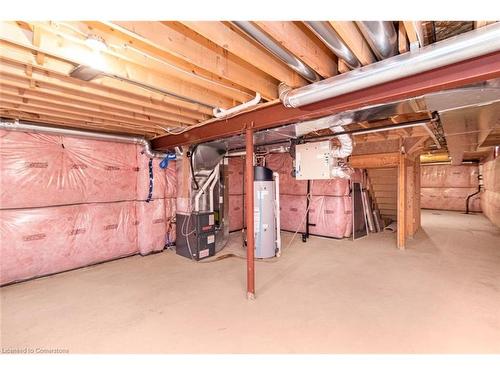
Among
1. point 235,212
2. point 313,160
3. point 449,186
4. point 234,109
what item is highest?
point 234,109

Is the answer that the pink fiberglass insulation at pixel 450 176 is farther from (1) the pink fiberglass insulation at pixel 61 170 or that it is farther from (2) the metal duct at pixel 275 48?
(1) the pink fiberglass insulation at pixel 61 170

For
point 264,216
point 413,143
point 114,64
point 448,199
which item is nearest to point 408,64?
point 114,64

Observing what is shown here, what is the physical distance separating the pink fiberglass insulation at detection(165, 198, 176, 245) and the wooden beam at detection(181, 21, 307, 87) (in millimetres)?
3261

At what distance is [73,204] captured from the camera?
11.6 ft

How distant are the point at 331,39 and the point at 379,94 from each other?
62 centimetres

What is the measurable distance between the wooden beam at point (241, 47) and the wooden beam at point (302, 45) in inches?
8.8

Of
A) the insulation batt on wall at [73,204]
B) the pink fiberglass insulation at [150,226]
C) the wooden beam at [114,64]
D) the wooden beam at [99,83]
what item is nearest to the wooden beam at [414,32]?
the wooden beam at [114,64]

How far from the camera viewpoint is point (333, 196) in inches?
209

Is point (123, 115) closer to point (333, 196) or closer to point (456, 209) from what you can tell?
point (333, 196)

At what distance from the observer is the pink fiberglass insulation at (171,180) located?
451 cm

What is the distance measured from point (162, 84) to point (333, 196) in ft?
13.7

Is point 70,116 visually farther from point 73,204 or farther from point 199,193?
point 199,193

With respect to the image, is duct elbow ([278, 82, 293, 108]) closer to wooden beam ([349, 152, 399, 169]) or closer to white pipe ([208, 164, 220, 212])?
white pipe ([208, 164, 220, 212])
